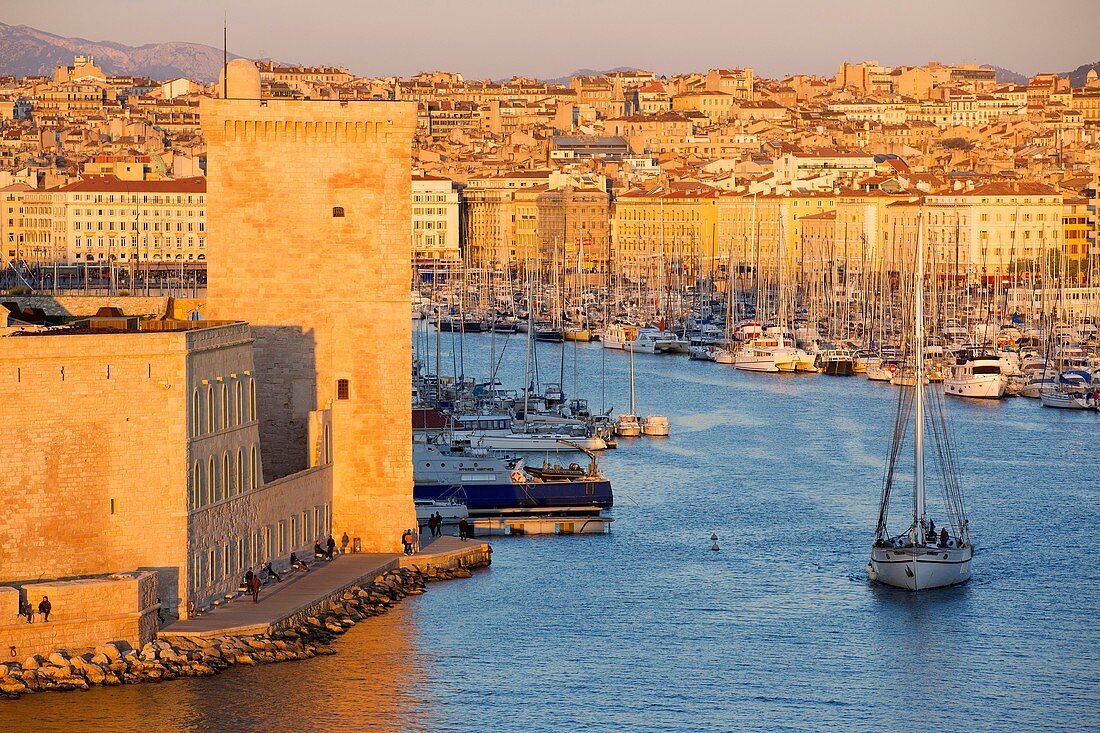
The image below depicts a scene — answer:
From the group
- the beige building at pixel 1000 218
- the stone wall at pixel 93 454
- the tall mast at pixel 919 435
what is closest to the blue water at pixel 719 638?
the tall mast at pixel 919 435

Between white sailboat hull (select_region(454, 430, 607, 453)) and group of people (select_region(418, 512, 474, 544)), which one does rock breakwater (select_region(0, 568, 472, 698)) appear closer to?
group of people (select_region(418, 512, 474, 544))

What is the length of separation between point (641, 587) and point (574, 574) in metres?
0.98

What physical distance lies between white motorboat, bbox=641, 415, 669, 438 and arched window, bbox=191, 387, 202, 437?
21.7m

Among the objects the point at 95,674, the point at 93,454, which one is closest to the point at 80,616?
the point at 95,674

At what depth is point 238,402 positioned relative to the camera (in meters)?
22.4

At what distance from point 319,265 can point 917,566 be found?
6886mm

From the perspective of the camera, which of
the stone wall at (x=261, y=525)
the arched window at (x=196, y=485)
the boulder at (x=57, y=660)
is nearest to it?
the boulder at (x=57, y=660)

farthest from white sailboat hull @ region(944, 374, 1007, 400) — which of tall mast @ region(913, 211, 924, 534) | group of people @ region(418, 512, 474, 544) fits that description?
group of people @ region(418, 512, 474, 544)

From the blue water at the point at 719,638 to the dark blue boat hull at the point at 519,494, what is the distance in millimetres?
626

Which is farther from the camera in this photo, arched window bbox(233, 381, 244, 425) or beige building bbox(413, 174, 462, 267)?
beige building bbox(413, 174, 462, 267)

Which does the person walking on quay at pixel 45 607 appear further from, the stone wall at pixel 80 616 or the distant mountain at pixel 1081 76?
the distant mountain at pixel 1081 76

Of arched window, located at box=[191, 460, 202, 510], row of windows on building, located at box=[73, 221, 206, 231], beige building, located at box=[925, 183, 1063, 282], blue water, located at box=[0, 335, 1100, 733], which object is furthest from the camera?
beige building, located at box=[925, 183, 1063, 282]

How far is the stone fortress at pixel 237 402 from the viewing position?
1977cm

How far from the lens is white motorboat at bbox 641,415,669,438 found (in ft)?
139
